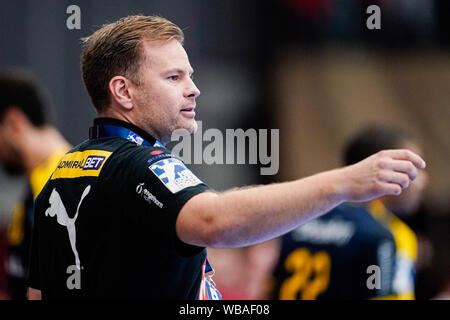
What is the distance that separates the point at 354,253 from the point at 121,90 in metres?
2.08

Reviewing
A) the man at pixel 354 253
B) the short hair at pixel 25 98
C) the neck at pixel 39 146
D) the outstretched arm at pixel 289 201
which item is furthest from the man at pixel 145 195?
the short hair at pixel 25 98

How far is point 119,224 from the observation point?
2418 mm

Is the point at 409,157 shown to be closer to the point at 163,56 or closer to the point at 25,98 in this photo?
the point at 163,56

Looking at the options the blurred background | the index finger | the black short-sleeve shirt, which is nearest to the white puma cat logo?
the black short-sleeve shirt

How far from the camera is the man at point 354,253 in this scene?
13.4 feet

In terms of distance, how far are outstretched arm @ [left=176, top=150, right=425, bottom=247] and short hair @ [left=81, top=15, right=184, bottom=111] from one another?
0.73 metres

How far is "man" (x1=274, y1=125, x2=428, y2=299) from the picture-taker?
407 cm

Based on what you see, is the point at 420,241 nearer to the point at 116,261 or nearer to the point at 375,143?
the point at 375,143

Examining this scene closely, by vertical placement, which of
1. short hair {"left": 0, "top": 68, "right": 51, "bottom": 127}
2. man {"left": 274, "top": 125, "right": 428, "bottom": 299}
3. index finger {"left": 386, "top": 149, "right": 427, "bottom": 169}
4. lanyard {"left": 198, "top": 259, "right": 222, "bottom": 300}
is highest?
short hair {"left": 0, "top": 68, "right": 51, "bottom": 127}

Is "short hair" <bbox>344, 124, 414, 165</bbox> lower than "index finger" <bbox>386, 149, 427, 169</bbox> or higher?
lower

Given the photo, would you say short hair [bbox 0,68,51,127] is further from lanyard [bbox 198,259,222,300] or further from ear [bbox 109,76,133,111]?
lanyard [bbox 198,259,222,300]
